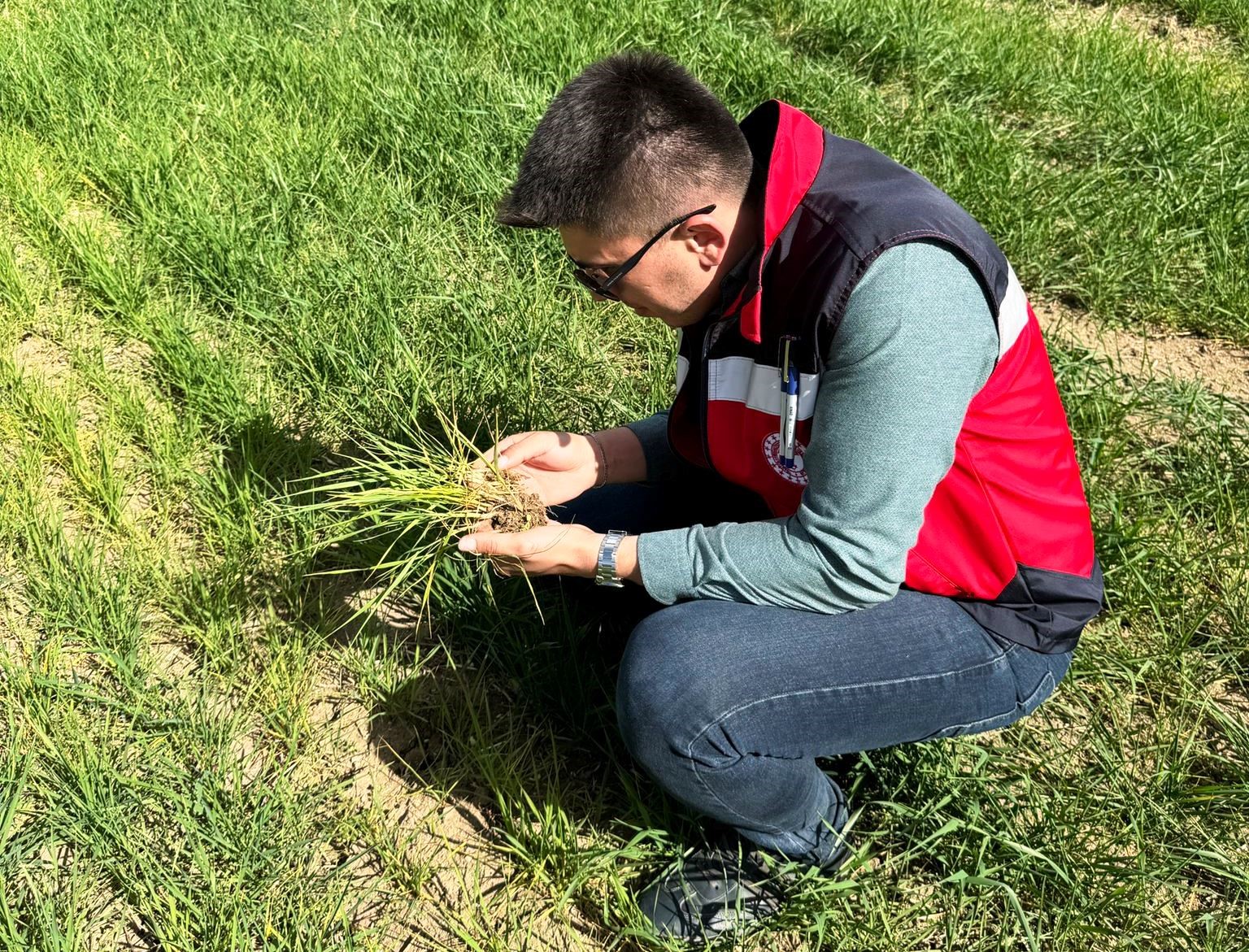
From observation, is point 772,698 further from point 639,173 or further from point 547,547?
point 639,173

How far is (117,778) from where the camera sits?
191 centimetres

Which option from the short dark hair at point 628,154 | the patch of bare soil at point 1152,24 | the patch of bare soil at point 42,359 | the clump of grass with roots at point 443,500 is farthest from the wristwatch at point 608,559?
the patch of bare soil at point 1152,24

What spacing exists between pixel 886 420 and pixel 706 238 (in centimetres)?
41

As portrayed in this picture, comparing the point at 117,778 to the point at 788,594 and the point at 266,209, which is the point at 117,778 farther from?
the point at 266,209

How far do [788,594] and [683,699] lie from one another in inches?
9.3

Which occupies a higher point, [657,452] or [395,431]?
[657,452]

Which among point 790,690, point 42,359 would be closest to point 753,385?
point 790,690

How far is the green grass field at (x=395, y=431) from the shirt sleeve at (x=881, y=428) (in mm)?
586

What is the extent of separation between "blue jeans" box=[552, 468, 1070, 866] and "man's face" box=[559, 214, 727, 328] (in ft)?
1.64

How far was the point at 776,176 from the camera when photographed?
5.14ft

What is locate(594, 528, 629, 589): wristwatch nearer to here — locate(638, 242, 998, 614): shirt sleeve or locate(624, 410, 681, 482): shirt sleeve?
locate(638, 242, 998, 614): shirt sleeve

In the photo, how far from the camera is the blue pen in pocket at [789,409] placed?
1.60 meters

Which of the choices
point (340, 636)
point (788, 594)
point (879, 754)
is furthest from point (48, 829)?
point (879, 754)

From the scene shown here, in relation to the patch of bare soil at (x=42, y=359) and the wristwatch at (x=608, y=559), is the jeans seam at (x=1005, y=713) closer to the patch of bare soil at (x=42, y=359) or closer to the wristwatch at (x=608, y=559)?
the wristwatch at (x=608, y=559)
